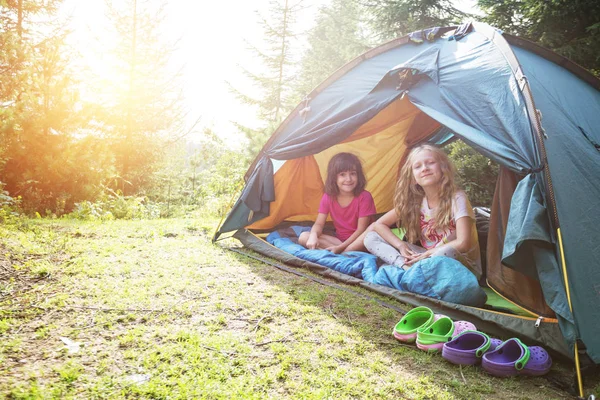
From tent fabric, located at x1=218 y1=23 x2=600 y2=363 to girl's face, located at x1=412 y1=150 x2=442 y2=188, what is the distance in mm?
353

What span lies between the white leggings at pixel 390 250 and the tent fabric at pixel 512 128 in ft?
1.27

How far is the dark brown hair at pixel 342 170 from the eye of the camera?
3934 millimetres

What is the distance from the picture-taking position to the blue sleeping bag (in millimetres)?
2439

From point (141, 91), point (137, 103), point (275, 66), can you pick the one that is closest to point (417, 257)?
point (137, 103)

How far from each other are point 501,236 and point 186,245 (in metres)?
2.75

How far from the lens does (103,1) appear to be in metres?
9.03

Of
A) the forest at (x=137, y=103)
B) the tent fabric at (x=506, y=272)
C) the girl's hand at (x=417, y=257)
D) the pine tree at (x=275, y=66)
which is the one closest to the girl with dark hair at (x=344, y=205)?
the girl's hand at (x=417, y=257)

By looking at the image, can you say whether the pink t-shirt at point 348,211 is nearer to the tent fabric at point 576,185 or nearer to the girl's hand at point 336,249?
the girl's hand at point 336,249

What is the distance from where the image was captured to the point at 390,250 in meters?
3.26

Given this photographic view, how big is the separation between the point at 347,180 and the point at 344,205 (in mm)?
268

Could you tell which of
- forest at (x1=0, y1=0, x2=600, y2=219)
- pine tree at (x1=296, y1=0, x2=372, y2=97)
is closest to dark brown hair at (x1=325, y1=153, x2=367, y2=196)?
forest at (x1=0, y1=0, x2=600, y2=219)

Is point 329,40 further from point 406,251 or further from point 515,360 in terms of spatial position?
point 515,360

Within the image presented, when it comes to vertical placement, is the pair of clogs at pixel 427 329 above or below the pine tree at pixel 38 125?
below

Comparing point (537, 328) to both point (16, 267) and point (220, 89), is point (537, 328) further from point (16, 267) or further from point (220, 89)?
point (220, 89)
